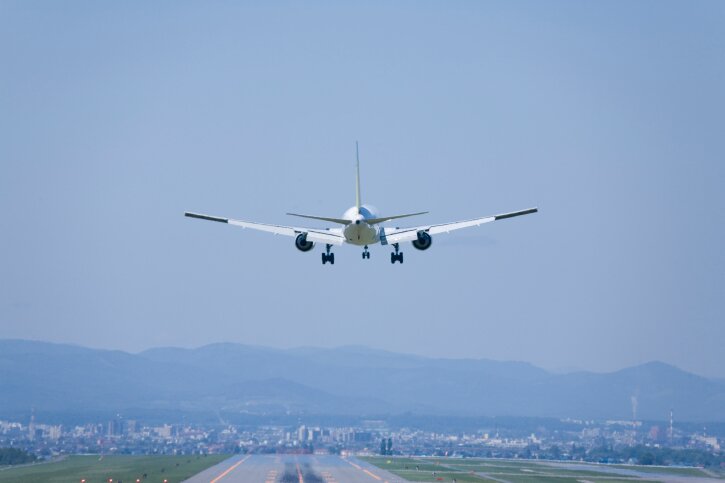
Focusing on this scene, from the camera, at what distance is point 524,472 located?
551 feet

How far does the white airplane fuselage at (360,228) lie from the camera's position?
89537mm

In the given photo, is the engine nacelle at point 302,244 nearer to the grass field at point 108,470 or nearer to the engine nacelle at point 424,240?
the engine nacelle at point 424,240

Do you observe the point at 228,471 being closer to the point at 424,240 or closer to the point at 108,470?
the point at 108,470

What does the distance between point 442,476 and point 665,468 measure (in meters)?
46.1

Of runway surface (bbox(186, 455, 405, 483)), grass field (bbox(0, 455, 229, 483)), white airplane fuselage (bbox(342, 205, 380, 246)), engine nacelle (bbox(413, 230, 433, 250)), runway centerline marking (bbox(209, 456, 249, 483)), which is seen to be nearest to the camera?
white airplane fuselage (bbox(342, 205, 380, 246))

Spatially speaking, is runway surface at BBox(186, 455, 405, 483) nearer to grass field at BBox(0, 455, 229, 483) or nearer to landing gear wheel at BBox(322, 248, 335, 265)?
grass field at BBox(0, 455, 229, 483)

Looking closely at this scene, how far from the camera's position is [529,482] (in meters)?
142

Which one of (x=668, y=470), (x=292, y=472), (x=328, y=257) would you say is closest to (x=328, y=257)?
(x=328, y=257)

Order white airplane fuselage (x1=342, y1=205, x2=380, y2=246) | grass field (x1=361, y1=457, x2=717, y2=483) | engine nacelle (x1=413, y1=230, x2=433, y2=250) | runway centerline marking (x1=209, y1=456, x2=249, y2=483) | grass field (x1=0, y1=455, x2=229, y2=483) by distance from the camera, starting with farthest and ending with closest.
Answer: grass field (x1=361, y1=457, x2=717, y2=483)
runway centerline marking (x1=209, y1=456, x2=249, y2=483)
grass field (x1=0, y1=455, x2=229, y2=483)
engine nacelle (x1=413, y1=230, x2=433, y2=250)
white airplane fuselage (x1=342, y1=205, x2=380, y2=246)

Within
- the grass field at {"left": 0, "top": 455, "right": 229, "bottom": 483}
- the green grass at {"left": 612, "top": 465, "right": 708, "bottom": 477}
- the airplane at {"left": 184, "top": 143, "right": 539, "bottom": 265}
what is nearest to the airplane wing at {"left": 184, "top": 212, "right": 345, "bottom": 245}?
the airplane at {"left": 184, "top": 143, "right": 539, "bottom": 265}

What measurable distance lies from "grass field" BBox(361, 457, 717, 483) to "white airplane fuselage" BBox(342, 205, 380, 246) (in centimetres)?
6093

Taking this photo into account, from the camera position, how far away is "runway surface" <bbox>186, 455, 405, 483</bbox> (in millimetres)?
145250

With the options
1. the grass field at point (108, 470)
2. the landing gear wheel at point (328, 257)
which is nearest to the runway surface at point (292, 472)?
the grass field at point (108, 470)

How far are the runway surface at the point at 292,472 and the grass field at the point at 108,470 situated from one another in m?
3.39
